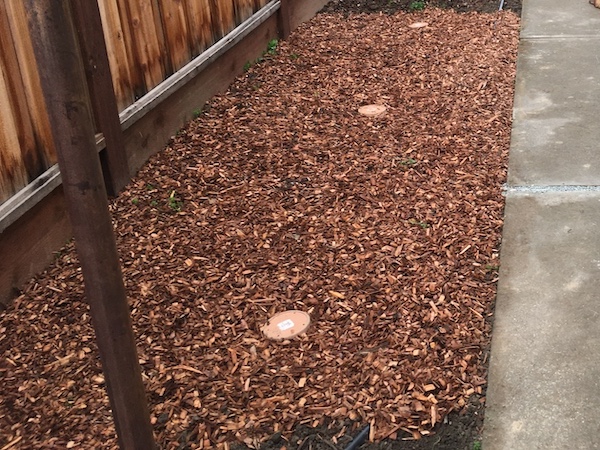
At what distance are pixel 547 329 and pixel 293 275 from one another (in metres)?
1.29

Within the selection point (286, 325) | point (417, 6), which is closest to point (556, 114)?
point (286, 325)

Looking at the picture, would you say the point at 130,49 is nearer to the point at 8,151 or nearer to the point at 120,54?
the point at 120,54

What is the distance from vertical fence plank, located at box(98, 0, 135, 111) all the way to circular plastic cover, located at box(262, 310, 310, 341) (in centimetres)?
194

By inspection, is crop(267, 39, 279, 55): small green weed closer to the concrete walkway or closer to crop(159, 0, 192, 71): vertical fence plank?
crop(159, 0, 192, 71): vertical fence plank

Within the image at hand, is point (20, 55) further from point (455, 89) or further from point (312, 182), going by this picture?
point (455, 89)

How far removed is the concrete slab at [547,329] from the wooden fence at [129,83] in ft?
7.07

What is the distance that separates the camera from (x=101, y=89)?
443 centimetres

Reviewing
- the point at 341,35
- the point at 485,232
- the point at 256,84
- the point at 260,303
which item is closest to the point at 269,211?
the point at 260,303

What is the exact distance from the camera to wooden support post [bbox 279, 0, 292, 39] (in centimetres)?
759

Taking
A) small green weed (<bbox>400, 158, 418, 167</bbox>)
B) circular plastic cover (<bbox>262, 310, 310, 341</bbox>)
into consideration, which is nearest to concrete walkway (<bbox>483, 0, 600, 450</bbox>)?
small green weed (<bbox>400, 158, 418, 167</bbox>)

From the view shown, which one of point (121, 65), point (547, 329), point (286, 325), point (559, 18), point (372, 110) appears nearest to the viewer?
point (547, 329)

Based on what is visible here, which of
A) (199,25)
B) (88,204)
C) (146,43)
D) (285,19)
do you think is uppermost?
(88,204)

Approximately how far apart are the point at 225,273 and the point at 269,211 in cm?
71

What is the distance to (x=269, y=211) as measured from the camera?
4594mm
